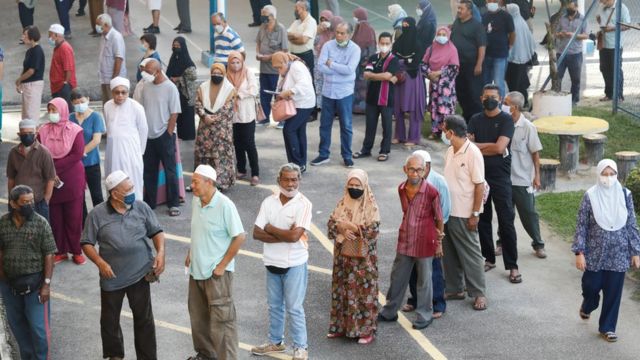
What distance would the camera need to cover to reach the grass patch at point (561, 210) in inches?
549

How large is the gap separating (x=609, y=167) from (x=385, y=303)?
2512mm

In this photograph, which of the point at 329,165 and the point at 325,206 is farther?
the point at 329,165

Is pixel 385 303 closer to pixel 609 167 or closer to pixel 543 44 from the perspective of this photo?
pixel 609 167

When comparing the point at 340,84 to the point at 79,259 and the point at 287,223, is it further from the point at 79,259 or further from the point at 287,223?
the point at 287,223

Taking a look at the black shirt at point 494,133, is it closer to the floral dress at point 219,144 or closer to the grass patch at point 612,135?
the floral dress at point 219,144

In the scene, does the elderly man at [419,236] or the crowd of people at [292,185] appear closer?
the crowd of people at [292,185]

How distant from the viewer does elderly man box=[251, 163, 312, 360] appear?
10305 mm

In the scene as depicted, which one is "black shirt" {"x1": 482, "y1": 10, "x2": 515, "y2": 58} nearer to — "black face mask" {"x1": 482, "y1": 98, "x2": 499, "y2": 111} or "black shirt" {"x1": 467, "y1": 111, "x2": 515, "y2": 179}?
"black shirt" {"x1": 467, "y1": 111, "x2": 515, "y2": 179}

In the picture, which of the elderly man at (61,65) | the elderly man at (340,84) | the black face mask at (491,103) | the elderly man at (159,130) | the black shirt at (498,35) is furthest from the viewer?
the black shirt at (498,35)

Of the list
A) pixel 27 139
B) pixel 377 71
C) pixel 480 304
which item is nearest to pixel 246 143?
pixel 377 71

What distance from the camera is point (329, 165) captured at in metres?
16.3

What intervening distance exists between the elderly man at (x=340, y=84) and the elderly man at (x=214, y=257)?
20.2ft

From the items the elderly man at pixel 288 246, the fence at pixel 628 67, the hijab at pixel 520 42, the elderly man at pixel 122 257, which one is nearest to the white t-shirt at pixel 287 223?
the elderly man at pixel 288 246

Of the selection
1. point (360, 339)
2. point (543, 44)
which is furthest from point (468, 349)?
point (543, 44)
